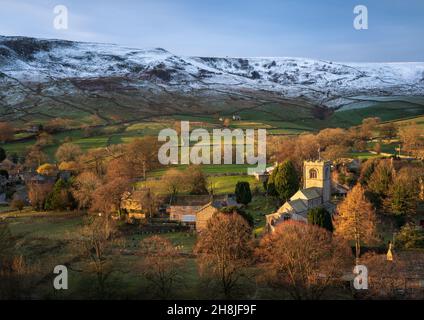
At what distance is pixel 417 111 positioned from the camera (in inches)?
5586

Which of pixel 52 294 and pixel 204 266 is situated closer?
pixel 52 294

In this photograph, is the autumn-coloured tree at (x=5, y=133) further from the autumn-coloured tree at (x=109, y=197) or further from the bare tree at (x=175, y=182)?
the bare tree at (x=175, y=182)

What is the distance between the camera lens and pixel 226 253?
30.9m

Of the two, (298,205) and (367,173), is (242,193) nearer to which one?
(298,205)

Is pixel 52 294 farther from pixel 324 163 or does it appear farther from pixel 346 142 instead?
pixel 346 142

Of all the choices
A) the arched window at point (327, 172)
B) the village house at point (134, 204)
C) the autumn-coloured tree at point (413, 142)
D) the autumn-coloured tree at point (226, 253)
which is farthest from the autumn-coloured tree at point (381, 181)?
the village house at point (134, 204)

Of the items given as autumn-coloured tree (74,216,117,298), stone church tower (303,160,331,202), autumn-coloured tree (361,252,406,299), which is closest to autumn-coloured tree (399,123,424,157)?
stone church tower (303,160,331,202)

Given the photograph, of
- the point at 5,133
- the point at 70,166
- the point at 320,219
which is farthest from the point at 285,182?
the point at 5,133

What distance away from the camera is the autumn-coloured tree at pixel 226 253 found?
29.7m

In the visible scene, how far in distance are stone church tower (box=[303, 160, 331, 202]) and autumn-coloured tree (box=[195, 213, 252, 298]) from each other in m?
15.3

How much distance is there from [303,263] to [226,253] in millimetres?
5534

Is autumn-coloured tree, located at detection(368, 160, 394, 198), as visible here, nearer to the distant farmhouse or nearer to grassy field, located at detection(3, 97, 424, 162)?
the distant farmhouse
